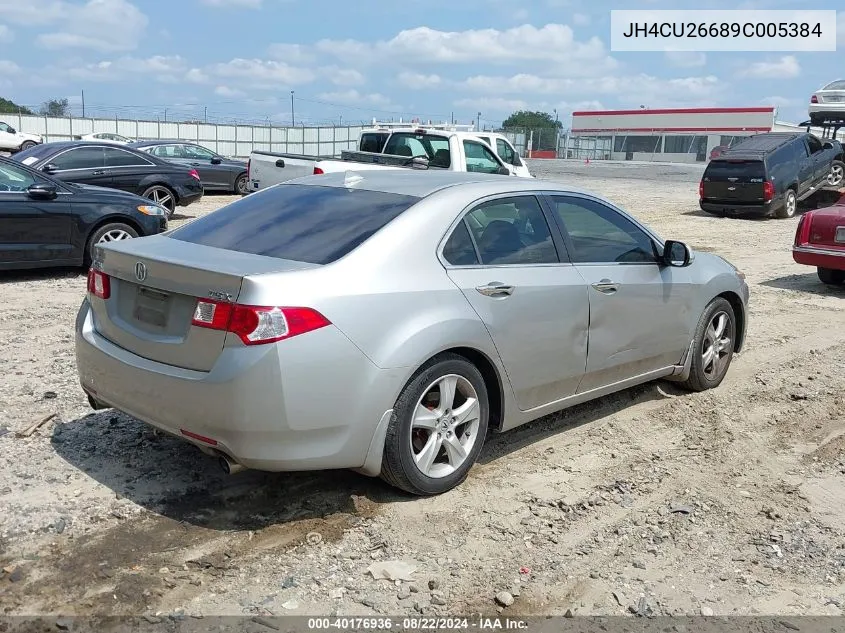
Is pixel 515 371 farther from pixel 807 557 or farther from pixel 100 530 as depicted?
pixel 100 530

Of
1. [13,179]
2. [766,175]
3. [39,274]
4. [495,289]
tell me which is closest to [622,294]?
[495,289]

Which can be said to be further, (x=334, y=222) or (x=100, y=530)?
(x=334, y=222)

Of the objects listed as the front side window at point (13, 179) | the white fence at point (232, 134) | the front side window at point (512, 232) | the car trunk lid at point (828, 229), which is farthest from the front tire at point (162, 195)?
the white fence at point (232, 134)

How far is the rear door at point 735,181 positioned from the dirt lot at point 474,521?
46.3 ft

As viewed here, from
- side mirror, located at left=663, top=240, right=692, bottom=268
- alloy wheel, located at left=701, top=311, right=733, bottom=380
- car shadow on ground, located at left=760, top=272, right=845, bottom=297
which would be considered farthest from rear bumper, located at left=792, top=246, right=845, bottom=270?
side mirror, located at left=663, top=240, right=692, bottom=268

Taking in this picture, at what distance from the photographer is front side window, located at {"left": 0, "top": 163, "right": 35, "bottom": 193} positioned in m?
9.64

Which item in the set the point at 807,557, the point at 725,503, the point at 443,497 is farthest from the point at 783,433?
the point at 443,497

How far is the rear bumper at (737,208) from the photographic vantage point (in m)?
19.1

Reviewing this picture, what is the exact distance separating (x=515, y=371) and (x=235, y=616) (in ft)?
6.65

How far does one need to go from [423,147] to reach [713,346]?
9.45 metres

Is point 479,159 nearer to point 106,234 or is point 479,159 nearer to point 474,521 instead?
point 106,234

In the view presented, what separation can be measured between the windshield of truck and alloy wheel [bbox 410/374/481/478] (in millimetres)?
10356

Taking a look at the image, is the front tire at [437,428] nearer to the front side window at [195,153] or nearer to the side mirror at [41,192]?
the side mirror at [41,192]

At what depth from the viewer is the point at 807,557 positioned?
3.98 meters
